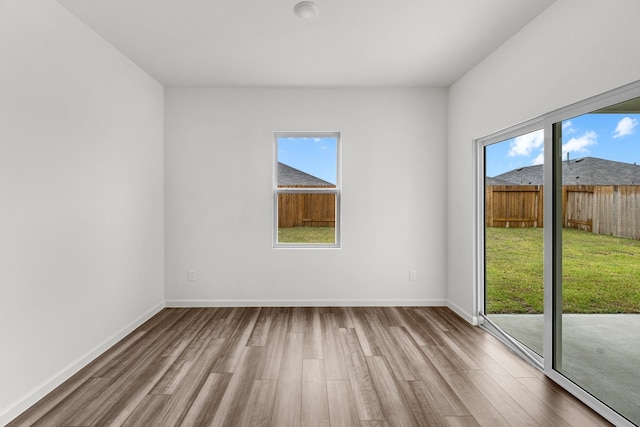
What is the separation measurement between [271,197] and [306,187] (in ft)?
1.55

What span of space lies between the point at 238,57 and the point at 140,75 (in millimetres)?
1176

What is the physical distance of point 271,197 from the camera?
4.30m

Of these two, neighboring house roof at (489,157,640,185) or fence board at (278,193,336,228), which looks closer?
neighboring house roof at (489,157,640,185)

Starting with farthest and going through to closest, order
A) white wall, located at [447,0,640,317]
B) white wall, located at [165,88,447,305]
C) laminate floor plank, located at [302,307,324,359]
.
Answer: white wall, located at [165,88,447,305], laminate floor plank, located at [302,307,324,359], white wall, located at [447,0,640,317]

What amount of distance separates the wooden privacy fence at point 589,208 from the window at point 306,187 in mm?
2063

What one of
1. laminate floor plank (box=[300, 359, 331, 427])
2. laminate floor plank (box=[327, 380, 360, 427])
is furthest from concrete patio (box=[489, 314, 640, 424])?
laminate floor plank (box=[300, 359, 331, 427])

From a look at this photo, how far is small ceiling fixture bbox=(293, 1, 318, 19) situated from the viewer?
2.49 metres

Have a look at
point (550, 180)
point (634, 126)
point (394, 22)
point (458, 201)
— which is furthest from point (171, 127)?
point (634, 126)

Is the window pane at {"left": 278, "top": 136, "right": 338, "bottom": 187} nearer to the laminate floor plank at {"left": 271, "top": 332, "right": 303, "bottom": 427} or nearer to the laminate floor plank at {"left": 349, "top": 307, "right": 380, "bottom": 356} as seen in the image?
the laminate floor plank at {"left": 349, "top": 307, "right": 380, "bottom": 356}

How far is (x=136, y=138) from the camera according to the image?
3621 millimetres

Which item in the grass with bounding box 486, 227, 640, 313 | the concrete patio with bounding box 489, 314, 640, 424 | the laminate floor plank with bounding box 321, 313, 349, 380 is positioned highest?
the grass with bounding box 486, 227, 640, 313

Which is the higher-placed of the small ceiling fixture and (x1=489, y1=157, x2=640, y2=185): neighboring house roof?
the small ceiling fixture

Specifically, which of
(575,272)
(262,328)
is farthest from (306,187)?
(575,272)

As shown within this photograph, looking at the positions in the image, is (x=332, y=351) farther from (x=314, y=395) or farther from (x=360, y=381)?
(x=314, y=395)
